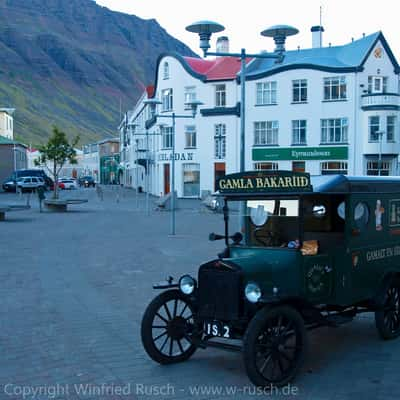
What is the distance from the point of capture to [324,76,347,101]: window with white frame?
45.0 metres

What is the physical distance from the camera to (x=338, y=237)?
726 centimetres

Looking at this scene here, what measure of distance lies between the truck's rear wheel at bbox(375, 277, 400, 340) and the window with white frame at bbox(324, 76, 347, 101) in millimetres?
38934

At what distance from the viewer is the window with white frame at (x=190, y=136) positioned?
50.5m

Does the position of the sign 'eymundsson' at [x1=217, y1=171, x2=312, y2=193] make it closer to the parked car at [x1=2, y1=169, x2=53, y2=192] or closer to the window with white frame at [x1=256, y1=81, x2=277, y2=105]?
the window with white frame at [x1=256, y1=81, x2=277, y2=105]

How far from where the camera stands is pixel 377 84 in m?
45.7

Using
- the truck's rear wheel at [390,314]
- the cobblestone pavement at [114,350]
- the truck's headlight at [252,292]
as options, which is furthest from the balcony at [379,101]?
the truck's headlight at [252,292]

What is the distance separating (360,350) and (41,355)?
3.79 metres

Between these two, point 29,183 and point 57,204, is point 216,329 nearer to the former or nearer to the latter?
point 57,204

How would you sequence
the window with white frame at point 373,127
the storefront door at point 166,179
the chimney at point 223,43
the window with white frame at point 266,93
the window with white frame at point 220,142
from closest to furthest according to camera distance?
the window with white frame at point 373,127 → the window with white frame at point 266,93 → the window with white frame at point 220,142 → the storefront door at point 166,179 → the chimney at point 223,43

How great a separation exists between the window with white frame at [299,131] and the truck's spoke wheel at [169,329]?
40.4 metres

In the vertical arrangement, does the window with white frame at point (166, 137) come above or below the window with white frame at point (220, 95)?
below

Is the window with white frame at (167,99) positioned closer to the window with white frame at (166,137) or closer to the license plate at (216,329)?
the window with white frame at (166,137)

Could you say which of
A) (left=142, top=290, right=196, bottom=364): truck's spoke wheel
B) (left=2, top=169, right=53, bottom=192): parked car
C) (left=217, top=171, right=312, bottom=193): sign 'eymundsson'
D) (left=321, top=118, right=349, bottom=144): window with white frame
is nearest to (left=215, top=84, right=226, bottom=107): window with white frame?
(left=321, top=118, right=349, bottom=144): window with white frame

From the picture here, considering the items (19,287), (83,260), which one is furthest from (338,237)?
(83,260)
